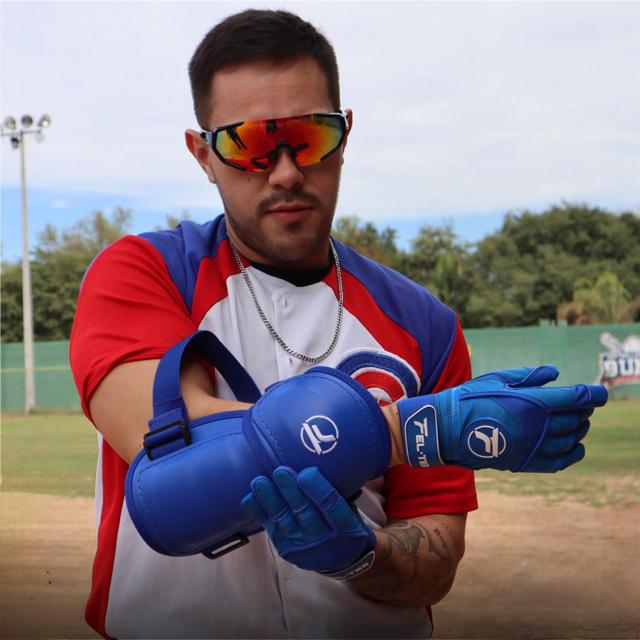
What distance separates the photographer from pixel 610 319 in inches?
1389

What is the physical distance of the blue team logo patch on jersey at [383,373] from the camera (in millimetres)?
2695

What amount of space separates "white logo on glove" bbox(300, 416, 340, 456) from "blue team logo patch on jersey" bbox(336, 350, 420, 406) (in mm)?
660

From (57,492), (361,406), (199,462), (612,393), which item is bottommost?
(612,393)

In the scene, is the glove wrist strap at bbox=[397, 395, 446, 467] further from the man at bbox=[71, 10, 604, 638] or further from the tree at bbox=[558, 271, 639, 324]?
the tree at bbox=[558, 271, 639, 324]

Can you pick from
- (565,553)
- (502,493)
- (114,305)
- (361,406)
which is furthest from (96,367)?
(502,493)

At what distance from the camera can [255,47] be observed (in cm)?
261

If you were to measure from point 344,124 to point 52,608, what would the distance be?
5.45 m

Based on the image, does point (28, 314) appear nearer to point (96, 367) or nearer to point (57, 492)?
point (57, 492)

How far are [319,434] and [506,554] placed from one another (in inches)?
269

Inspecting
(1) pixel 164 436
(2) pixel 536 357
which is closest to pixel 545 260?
(2) pixel 536 357

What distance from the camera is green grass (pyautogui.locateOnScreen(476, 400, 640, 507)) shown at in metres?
11.4

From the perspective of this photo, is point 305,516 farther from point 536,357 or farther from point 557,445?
point 536,357

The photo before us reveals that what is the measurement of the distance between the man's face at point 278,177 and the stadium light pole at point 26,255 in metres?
24.3

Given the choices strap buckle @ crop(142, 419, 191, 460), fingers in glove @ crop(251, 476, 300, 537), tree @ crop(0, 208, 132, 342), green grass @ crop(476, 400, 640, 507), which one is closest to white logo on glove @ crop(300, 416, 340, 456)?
fingers in glove @ crop(251, 476, 300, 537)
